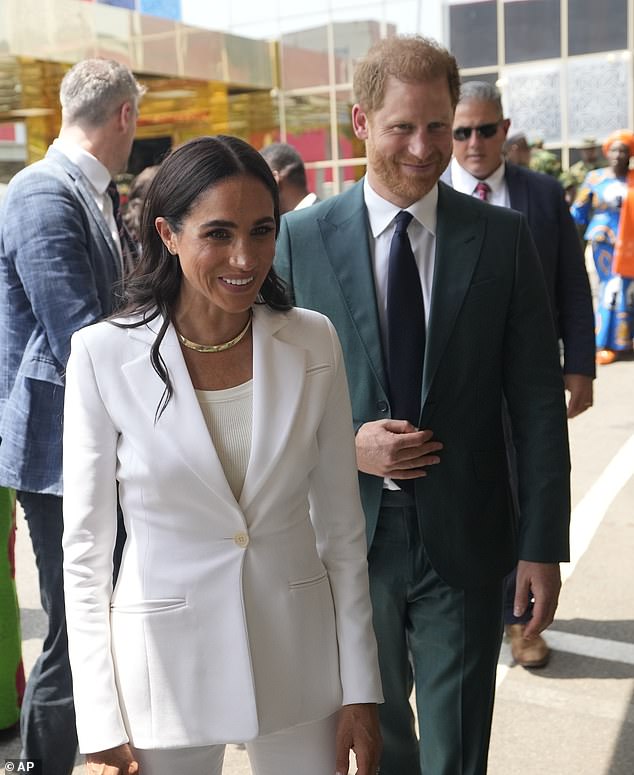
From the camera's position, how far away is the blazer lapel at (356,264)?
2.54 meters

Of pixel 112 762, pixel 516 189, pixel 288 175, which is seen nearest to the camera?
pixel 112 762

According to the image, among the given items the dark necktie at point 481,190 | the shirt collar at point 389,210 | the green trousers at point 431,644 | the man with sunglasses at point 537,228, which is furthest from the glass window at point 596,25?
the green trousers at point 431,644

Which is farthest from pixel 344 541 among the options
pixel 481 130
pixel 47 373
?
pixel 481 130

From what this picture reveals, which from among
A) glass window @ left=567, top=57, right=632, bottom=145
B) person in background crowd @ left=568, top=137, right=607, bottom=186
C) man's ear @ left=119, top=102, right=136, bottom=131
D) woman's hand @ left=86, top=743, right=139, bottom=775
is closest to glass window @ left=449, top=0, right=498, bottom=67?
glass window @ left=567, top=57, right=632, bottom=145

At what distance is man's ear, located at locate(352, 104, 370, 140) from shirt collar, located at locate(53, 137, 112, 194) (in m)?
1.02

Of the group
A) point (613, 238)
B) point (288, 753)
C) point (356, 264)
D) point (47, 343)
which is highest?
point (356, 264)

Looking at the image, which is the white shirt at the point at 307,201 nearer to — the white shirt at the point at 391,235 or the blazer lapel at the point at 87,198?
the blazer lapel at the point at 87,198

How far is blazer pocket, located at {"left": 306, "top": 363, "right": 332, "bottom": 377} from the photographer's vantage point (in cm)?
196

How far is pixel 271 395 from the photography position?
1886 millimetres

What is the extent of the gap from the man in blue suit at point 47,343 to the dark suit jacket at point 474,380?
83cm

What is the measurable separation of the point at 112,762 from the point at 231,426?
62 cm

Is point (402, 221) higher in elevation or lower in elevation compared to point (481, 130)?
lower

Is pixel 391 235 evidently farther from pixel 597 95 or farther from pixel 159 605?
pixel 597 95

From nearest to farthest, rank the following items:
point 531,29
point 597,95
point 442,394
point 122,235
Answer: point 442,394 < point 122,235 < point 597,95 < point 531,29
